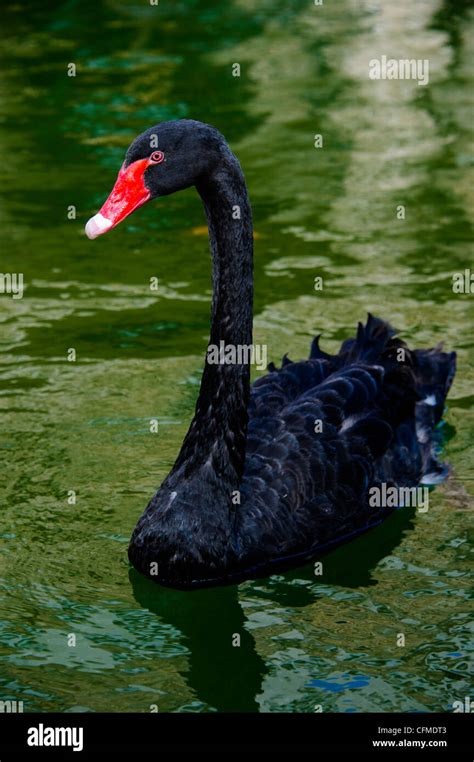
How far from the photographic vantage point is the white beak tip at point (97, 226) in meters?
5.34

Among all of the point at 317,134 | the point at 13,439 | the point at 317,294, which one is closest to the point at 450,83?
the point at 317,134

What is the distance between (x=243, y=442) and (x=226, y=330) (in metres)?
0.47

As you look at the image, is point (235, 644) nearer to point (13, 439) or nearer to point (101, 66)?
point (13, 439)

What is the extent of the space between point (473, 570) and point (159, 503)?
1.32m

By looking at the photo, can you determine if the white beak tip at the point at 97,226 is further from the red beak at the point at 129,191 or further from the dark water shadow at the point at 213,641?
the dark water shadow at the point at 213,641

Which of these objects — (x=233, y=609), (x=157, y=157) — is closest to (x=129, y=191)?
(x=157, y=157)

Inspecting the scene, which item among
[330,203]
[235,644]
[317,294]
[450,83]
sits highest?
[450,83]

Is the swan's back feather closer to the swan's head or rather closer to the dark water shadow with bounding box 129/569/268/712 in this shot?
the dark water shadow with bounding box 129/569/268/712

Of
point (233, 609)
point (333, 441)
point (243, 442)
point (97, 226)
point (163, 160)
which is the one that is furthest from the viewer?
point (333, 441)

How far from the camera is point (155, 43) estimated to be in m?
14.8

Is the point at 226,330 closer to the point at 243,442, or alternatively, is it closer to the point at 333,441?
the point at 243,442

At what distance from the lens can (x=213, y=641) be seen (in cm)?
566

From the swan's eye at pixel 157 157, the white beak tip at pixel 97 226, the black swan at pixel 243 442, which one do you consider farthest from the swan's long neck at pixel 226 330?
the white beak tip at pixel 97 226

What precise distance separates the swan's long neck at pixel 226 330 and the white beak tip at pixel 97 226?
1.57ft
